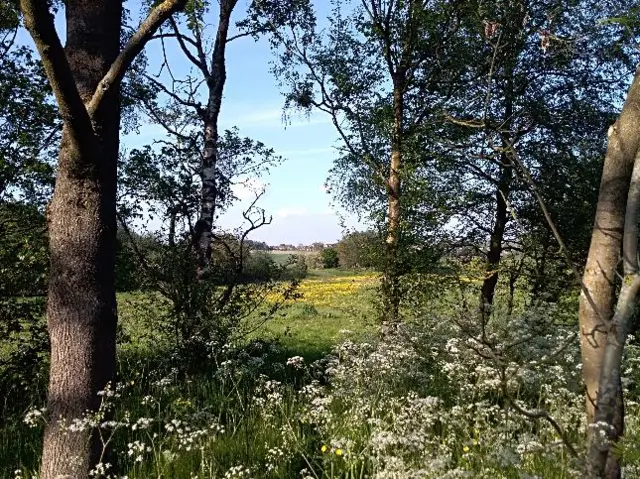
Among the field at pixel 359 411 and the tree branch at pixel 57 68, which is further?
the field at pixel 359 411

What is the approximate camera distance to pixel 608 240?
2.26 meters

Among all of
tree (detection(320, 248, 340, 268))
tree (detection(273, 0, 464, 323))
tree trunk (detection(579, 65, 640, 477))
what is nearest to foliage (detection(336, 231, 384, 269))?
tree (detection(273, 0, 464, 323))

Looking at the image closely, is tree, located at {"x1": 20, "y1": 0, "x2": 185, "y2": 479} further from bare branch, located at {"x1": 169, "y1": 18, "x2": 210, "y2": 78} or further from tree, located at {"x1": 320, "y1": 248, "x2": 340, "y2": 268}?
tree, located at {"x1": 320, "y1": 248, "x2": 340, "y2": 268}

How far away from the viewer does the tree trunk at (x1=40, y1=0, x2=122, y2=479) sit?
3.90m

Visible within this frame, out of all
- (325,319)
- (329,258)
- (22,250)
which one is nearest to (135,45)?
(22,250)

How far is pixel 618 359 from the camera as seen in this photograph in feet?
5.22

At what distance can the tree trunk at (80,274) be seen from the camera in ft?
12.8

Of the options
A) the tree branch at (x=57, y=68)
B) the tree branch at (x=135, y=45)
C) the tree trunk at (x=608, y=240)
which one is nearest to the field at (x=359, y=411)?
the tree trunk at (x=608, y=240)

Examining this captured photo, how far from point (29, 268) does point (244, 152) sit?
14.5ft

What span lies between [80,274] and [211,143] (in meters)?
6.37

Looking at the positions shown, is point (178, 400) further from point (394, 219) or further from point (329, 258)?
point (329, 258)

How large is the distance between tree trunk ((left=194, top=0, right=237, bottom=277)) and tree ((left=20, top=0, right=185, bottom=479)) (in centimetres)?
486

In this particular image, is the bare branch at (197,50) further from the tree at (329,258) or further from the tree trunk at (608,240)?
the tree at (329,258)

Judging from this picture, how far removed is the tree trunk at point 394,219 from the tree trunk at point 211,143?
3.09m
